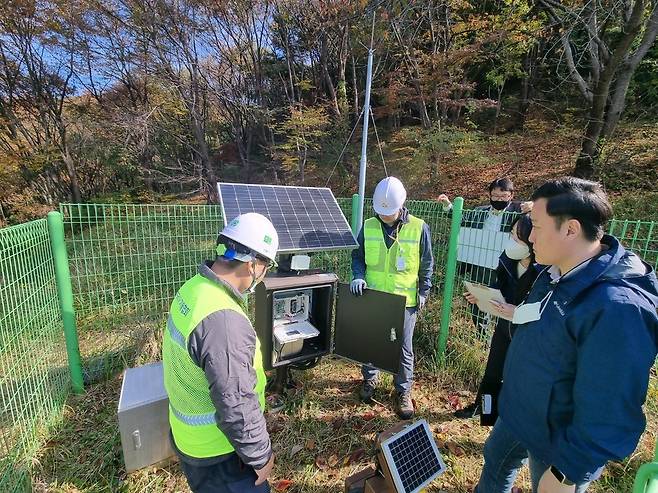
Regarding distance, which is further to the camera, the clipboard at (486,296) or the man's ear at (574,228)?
the clipboard at (486,296)

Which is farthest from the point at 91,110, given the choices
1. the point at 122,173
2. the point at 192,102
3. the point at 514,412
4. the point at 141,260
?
the point at 514,412

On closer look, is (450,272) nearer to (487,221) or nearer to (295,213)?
(487,221)

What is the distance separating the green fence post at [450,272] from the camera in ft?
11.2

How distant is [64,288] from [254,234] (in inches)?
95.0

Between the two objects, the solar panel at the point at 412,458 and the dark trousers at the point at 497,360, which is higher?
the dark trousers at the point at 497,360

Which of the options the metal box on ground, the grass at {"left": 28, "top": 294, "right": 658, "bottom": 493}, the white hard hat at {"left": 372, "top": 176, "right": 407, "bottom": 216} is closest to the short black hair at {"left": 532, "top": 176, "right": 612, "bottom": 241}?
the white hard hat at {"left": 372, "top": 176, "right": 407, "bottom": 216}

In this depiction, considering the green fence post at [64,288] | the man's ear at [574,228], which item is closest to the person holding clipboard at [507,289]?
the man's ear at [574,228]

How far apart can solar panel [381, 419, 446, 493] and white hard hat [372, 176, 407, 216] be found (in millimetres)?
1611

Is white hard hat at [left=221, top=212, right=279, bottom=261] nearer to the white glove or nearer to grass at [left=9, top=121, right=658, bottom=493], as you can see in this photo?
the white glove

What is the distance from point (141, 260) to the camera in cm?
359

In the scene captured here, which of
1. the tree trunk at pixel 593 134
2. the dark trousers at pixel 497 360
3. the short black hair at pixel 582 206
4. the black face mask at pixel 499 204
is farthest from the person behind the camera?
the tree trunk at pixel 593 134

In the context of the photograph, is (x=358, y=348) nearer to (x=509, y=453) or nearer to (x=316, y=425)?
(x=316, y=425)

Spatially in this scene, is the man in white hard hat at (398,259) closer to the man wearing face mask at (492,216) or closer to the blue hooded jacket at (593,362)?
the man wearing face mask at (492,216)

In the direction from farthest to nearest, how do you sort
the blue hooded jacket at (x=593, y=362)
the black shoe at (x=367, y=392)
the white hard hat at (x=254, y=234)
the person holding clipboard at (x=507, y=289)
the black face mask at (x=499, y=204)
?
the black face mask at (x=499, y=204) < the black shoe at (x=367, y=392) < the person holding clipboard at (x=507, y=289) < the white hard hat at (x=254, y=234) < the blue hooded jacket at (x=593, y=362)
